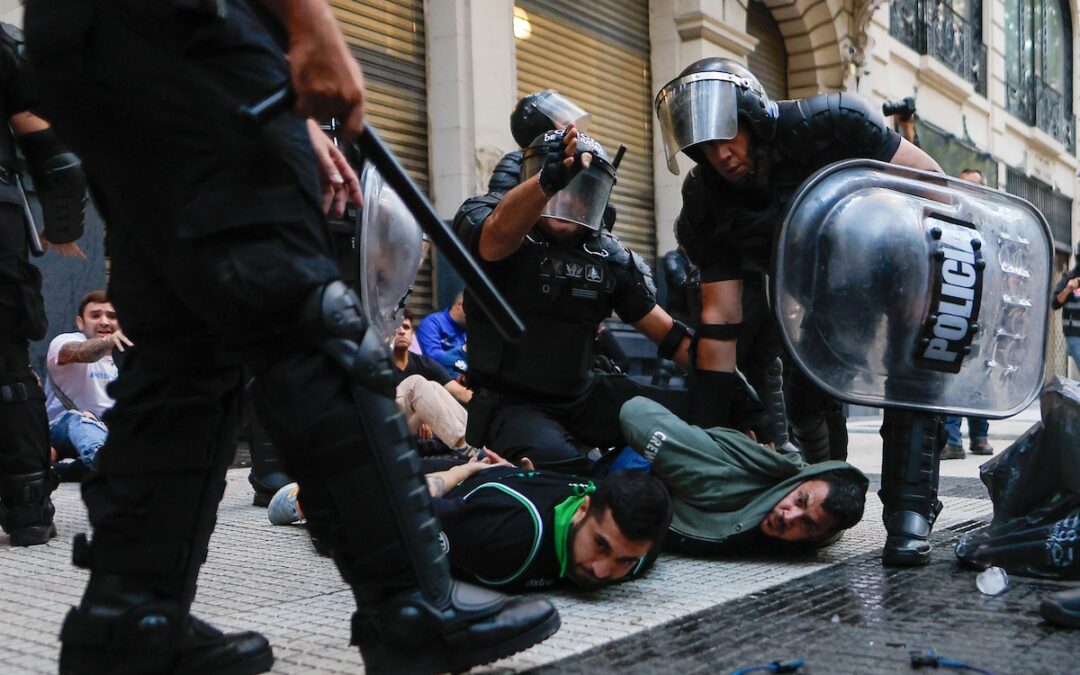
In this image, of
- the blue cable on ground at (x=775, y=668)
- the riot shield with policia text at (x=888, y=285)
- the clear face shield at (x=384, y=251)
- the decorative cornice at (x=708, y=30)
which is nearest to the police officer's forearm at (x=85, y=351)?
the clear face shield at (x=384, y=251)

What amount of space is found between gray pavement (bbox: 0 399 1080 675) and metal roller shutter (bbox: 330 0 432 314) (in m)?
3.94

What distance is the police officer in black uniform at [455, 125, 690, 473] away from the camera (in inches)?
126

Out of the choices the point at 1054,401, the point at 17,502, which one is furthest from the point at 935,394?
the point at 17,502

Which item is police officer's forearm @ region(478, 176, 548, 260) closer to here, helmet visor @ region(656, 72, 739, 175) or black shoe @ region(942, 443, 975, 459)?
helmet visor @ region(656, 72, 739, 175)

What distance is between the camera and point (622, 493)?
232 centimetres

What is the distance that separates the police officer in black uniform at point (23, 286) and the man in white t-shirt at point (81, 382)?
1513 millimetres

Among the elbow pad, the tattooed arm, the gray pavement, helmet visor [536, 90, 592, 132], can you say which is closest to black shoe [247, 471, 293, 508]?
the gray pavement

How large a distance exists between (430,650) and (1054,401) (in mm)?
1915

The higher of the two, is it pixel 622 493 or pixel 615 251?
pixel 615 251

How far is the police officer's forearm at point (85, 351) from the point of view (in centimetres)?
454

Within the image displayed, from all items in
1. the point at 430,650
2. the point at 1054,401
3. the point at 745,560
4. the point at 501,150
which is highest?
the point at 501,150

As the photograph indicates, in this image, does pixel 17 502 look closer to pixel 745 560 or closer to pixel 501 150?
pixel 745 560

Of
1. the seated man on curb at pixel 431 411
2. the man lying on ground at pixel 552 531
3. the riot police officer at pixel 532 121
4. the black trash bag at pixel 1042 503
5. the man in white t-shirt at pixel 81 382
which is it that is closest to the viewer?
the man lying on ground at pixel 552 531

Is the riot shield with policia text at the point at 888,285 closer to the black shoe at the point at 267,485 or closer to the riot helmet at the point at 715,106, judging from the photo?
the riot helmet at the point at 715,106
